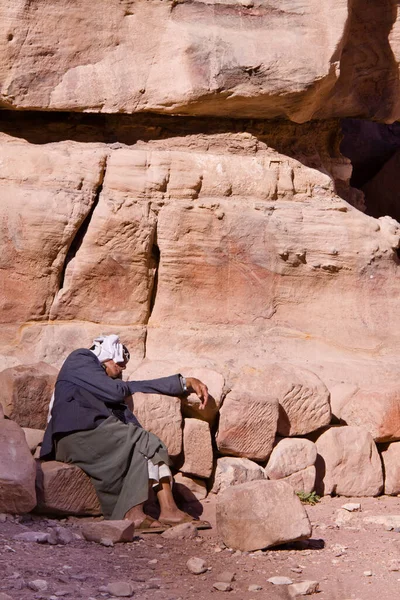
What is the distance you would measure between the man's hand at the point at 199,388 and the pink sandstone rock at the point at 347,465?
1087 millimetres

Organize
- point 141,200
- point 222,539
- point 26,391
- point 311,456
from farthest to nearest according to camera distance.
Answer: point 141,200 → point 311,456 → point 26,391 → point 222,539

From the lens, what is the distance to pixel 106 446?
556 cm

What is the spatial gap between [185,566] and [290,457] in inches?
74.9

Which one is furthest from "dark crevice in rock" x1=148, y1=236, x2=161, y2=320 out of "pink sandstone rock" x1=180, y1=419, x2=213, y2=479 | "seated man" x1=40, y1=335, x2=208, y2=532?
"seated man" x1=40, y1=335, x2=208, y2=532

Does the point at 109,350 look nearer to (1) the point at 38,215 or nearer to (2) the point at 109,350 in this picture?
(2) the point at 109,350

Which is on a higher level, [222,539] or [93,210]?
[93,210]

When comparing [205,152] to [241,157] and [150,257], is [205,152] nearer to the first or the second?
[241,157]

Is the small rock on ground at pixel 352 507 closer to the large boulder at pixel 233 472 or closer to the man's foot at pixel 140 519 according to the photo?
the large boulder at pixel 233 472

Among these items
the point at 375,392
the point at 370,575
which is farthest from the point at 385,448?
the point at 370,575

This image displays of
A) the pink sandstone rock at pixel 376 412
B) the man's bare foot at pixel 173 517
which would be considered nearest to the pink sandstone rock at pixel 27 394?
the man's bare foot at pixel 173 517

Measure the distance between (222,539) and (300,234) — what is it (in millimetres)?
2841

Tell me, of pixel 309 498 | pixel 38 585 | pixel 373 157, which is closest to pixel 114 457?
pixel 38 585

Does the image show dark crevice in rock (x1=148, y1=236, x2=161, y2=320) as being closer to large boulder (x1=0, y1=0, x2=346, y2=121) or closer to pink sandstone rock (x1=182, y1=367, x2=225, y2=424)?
pink sandstone rock (x1=182, y1=367, x2=225, y2=424)

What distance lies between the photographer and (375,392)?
22.5 ft
